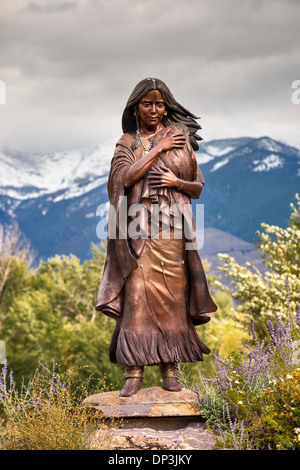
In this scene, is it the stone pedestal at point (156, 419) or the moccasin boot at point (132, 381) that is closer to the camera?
the stone pedestal at point (156, 419)

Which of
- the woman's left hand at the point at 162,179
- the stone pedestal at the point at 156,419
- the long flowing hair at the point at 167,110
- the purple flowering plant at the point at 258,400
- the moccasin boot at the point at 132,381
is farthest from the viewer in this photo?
the long flowing hair at the point at 167,110

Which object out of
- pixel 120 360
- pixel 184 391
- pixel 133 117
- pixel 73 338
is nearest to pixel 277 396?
pixel 184 391

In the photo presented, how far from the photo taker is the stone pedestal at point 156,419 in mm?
6594

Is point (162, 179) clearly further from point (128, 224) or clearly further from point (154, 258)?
point (154, 258)

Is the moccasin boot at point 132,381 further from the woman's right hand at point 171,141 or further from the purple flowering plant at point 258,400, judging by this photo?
the woman's right hand at point 171,141

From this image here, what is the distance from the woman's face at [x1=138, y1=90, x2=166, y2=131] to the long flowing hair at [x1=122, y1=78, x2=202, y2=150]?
5cm

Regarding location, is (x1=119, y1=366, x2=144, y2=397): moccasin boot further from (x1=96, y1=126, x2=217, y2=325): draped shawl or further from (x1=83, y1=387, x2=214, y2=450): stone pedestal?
(x1=96, y1=126, x2=217, y2=325): draped shawl

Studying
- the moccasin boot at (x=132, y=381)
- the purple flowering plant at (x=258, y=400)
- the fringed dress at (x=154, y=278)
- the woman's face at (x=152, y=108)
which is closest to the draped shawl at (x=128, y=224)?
the fringed dress at (x=154, y=278)

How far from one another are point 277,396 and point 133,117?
368 cm

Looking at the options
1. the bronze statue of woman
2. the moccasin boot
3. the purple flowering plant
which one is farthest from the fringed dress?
the purple flowering plant

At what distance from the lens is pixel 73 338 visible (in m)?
33.7

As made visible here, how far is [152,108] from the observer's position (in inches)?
322

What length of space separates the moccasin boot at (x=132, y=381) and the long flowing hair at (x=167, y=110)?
2727 millimetres
